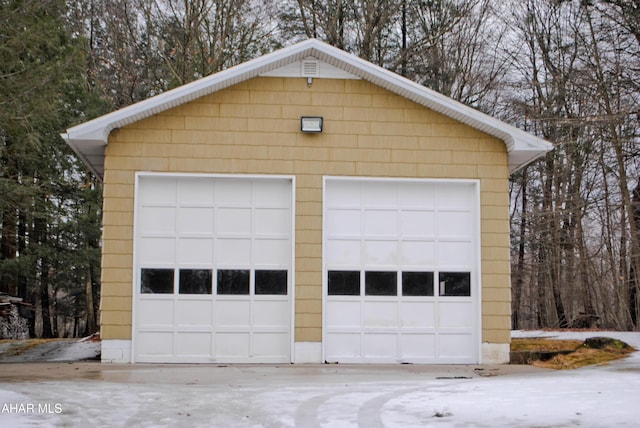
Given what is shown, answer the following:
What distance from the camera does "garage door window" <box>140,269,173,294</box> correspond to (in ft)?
37.8

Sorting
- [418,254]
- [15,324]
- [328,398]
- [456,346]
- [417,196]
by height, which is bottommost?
[15,324]

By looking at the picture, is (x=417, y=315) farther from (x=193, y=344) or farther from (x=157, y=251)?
(x=157, y=251)

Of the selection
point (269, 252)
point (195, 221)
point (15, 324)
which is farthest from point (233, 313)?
point (15, 324)

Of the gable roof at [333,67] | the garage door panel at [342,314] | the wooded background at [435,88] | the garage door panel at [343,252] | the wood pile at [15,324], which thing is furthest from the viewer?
the wooded background at [435,88]

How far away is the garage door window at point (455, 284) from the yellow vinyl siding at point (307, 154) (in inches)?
11.1

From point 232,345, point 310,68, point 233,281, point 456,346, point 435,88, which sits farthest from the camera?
point 435,88

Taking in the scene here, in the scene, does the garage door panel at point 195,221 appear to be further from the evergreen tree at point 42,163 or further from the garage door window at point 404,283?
the evergreen tree at point 42,163

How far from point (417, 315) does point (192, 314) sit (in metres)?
3.46

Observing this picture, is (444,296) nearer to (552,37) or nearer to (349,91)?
(349,91)

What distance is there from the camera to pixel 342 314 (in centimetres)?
1166

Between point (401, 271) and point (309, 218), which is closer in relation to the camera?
point (309, 218)

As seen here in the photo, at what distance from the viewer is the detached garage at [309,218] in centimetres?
1152

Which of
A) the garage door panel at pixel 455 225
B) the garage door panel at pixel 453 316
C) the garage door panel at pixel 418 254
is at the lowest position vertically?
the garage door panel at pixel 453 316

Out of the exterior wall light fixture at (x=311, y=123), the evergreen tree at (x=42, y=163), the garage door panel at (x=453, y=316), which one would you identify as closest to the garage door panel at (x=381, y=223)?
the garage door panel at (x=453, y=316)
